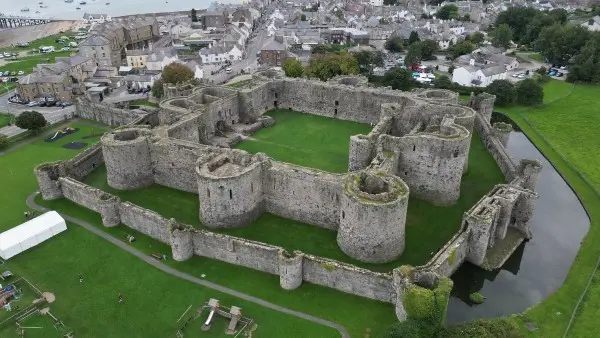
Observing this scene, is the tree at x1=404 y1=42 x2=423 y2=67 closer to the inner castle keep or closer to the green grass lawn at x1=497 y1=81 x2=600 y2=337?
the green grass lawn at x1=497 y1=81 x2=600 y2=337

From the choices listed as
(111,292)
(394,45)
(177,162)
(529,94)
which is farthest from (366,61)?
(111,292)

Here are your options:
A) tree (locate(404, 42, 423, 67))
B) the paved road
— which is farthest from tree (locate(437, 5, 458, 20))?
the paved road

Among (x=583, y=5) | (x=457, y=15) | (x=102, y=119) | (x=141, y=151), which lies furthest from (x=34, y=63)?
(x=583, y=5)

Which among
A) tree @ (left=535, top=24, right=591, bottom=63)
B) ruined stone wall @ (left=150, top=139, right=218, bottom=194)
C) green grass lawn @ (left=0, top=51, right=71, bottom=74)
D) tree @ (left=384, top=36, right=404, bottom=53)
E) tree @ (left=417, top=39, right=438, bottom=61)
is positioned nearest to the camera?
ruined stone wall @ (left=150, top=139, right=218, bottom=194)

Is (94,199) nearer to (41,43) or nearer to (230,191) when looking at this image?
(230,191)

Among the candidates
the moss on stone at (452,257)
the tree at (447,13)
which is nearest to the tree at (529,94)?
the moss on stone at (452,257)

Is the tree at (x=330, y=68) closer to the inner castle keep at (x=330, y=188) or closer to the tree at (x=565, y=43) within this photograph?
the inner castle keep at (x=330, y=188)
